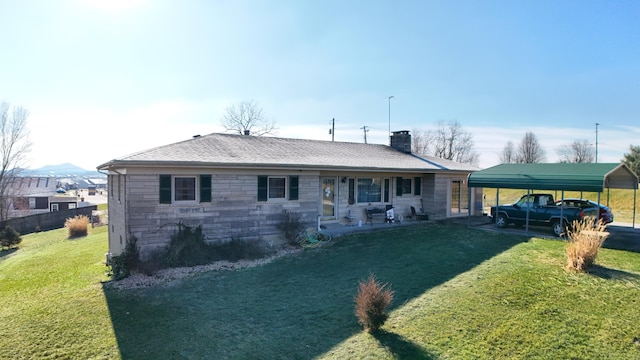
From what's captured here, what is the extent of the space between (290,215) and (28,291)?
8043mm

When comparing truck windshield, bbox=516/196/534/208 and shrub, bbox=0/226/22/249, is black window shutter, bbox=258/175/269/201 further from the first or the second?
shrub, bbox=0/226/22/249

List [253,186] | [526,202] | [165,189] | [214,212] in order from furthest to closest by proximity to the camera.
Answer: [526,202] < [253,186] < [214,212] < [165,189]

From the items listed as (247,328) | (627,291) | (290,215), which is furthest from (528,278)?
(290,215)

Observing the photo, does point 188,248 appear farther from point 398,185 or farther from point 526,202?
point 526,202

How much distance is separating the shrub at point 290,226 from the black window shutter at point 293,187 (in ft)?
1.85

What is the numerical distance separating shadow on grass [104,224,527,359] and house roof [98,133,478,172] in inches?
133

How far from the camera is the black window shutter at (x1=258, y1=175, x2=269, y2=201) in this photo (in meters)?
12.8

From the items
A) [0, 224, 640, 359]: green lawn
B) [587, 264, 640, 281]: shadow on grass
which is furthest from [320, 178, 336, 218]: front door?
[587, 264, 640, 281]: shadow on grass

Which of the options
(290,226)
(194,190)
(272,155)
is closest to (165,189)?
(194,190)

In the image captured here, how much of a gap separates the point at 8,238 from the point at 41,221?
764 centimetres

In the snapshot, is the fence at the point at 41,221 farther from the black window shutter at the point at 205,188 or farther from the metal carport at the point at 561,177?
the metal carport at the point at 561,177

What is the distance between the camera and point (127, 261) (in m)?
10.3

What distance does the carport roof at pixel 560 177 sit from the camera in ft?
41.9

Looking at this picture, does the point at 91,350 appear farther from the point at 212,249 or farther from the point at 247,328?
the point at 212,249
